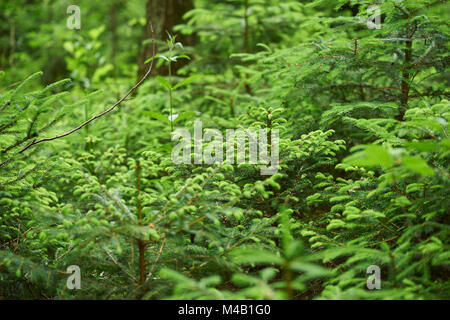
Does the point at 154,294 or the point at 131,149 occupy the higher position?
the point at 131,149

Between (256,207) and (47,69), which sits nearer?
(256,207)

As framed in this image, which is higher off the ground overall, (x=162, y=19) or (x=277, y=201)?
(x=162, y=19)

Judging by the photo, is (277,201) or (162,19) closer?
(277,201)

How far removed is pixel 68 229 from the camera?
5.04ft

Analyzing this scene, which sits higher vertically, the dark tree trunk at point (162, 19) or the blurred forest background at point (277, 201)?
the dark tree trunk at point (162, 19)

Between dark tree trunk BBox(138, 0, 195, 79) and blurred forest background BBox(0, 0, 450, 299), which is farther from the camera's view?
dark tree trunk BBox(138, 0, 195, 79)

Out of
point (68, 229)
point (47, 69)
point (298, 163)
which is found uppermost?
point (47, 69)

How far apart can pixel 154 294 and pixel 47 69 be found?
10.3 metres

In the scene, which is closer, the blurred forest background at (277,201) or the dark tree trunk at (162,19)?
the blurred forest background at (277,201)

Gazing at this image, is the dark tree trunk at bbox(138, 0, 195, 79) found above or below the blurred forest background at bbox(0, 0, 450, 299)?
above
